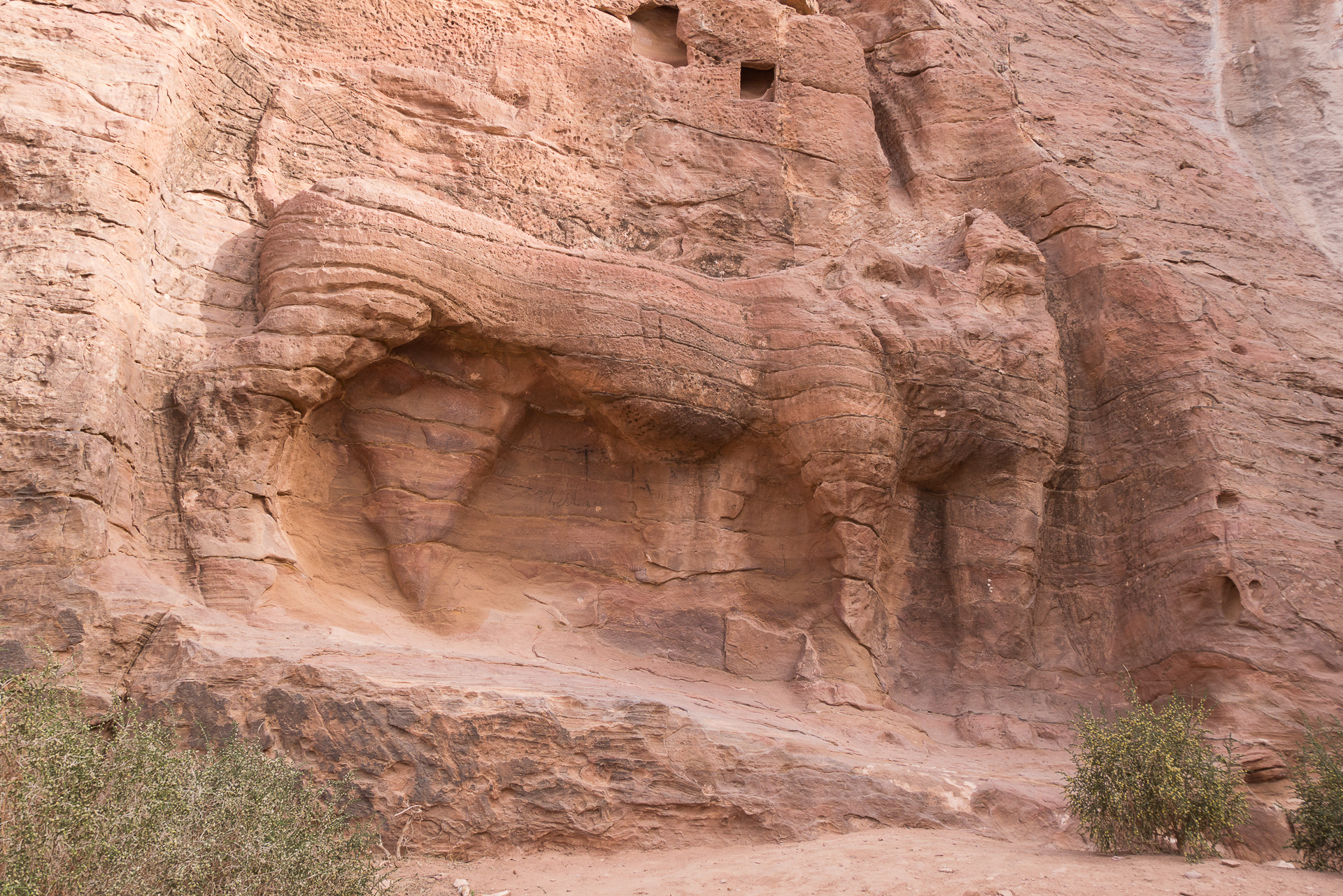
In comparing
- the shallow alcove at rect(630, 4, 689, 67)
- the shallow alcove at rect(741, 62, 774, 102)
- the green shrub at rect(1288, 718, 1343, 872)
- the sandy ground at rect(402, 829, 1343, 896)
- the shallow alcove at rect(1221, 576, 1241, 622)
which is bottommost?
the sandy ground at rect(402, 829, 1343, 896)

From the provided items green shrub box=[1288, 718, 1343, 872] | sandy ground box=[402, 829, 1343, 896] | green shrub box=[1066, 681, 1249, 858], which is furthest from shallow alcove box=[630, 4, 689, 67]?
green shrub box=[1288, 718, 1343, 872]

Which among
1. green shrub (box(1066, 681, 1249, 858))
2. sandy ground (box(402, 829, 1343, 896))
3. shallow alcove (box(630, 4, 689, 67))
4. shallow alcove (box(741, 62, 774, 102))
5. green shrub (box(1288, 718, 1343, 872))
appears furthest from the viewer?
shallow alcove (box(741, 62, 774, 102))

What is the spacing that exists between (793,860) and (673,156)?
6.75m

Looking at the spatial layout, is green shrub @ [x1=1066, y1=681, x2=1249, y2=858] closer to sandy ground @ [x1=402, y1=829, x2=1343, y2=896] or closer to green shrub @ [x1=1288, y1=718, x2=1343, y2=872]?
sandy ground @ [x1=402, y1=829, x2=1343, y2=896]

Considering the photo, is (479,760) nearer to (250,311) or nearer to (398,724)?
(398,724)

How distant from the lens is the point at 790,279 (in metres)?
9.38

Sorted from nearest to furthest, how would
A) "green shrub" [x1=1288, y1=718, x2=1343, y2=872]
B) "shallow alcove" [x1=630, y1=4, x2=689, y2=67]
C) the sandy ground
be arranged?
the sandy ground
"green shrub" [x1=1288, y1=718, x2=1343, y2=872]
"shallow alcove" [x1=630, y1=4, x2=689, y2=67]

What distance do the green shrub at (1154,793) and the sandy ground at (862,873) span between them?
155mm

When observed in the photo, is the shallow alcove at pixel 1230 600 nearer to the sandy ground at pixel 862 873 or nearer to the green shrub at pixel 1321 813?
the green shrub at pixel 1321 813

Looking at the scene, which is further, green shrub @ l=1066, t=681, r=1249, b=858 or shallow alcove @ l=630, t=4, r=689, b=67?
shallow alcove @ l=630, t=4, r=689, b=67

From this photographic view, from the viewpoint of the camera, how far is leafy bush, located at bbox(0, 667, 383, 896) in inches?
194

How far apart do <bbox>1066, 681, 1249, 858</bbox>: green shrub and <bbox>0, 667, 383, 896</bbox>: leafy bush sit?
14.2 ft

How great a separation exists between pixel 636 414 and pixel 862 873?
152 inches

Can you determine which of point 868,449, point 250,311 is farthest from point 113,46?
point 868,449
